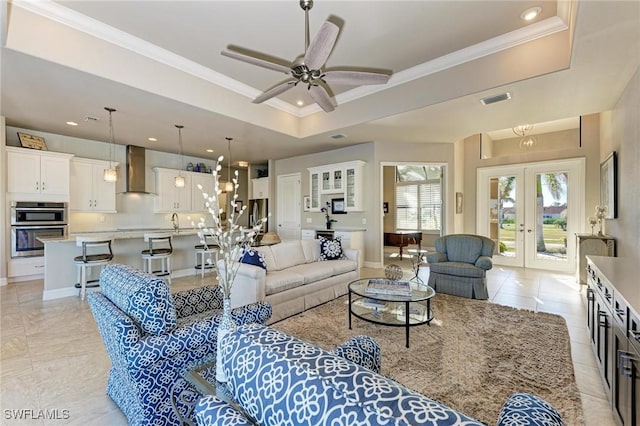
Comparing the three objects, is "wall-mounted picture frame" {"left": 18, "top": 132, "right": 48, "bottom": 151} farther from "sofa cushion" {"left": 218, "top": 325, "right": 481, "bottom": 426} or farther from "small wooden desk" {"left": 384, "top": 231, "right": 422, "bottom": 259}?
"small wooden desk" {"left": 384, "top": 231, "right": 422, "bottom": 259}

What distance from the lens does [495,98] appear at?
402cm

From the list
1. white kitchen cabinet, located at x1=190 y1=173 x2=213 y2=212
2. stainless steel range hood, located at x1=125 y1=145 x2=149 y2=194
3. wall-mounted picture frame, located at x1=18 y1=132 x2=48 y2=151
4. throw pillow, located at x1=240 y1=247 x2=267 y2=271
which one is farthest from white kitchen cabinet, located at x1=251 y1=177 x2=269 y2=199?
throw pillow, located at x1=240 y1=247 x2=267 y2=271

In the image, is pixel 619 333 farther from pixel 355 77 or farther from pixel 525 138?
pixel 525 138

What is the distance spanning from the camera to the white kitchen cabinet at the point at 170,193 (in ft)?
24.6

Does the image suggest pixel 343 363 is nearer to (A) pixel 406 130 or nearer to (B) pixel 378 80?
(B) pixel 378 80

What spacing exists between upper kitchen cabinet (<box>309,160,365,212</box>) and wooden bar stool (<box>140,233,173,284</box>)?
3601mm

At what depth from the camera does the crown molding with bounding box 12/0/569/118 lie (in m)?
3.02

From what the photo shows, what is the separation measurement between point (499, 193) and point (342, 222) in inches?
155

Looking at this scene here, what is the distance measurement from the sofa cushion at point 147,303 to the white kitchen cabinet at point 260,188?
24.1 ft

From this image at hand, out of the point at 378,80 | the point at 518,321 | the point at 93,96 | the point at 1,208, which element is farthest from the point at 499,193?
the point at 1,208

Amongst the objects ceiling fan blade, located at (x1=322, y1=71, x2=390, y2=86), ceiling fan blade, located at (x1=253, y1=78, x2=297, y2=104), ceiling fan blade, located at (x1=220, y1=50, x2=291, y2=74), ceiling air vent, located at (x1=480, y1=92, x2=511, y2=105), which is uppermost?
Answer: ceiling air vent, located at (x1=480, y1=92, x2=511, y2=105)

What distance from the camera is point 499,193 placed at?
7117 millimetres

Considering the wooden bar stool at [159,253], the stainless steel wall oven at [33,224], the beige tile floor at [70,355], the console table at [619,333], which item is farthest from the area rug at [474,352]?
the stainless steel wall oven at [33,224]

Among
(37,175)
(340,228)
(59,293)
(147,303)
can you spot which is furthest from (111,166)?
(147,303)
